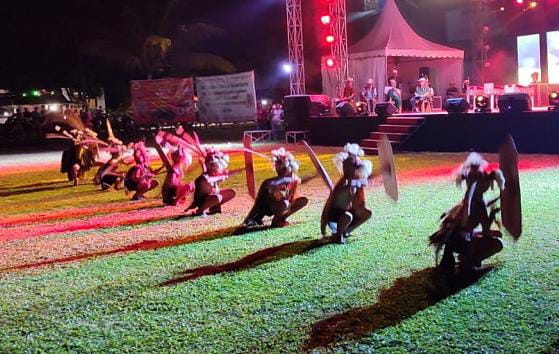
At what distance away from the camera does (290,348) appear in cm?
388

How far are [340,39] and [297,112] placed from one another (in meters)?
2.64

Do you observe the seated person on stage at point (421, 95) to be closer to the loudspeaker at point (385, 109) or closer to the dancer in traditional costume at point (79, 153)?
the loudspeaker at point (385, 109)

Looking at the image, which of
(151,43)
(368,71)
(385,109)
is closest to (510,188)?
(385,109)

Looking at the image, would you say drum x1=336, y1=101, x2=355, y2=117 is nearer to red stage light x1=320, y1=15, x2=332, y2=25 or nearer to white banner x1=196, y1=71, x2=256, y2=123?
red stage light x1=320, y1=15, x2=332, y2=25

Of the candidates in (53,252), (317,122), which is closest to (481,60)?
(317,122)

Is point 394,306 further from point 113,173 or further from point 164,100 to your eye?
point 164,100

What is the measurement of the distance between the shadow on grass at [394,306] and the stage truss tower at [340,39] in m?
15.9

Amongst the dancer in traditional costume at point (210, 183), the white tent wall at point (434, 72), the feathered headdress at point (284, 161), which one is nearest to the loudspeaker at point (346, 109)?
the white tent wall at point (434, 72)

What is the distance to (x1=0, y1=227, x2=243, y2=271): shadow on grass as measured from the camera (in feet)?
21.0

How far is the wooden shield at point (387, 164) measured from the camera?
598 centimetres

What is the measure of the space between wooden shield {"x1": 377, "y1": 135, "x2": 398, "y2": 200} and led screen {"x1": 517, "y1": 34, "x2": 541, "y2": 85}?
17.7 metres

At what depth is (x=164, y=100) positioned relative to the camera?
2712 cm

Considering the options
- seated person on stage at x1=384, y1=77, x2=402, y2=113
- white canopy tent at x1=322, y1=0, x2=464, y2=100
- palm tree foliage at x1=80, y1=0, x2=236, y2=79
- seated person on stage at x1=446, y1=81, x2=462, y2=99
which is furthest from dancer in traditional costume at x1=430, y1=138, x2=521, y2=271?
palm tree foliage at x1=80, y1=0, x2=236, y2=79

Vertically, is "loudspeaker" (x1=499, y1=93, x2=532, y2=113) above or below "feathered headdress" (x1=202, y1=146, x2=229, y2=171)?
above
